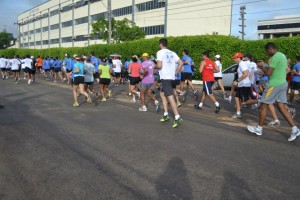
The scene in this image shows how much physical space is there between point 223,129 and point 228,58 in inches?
665

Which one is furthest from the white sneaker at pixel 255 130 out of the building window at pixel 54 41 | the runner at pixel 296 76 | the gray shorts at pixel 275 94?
the building window at pixel 54 41

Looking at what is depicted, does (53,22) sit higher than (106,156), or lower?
higher

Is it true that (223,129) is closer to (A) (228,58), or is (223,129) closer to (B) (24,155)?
(B) (24,155)

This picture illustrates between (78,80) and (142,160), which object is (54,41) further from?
(142,160)

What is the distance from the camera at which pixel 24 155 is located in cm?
550

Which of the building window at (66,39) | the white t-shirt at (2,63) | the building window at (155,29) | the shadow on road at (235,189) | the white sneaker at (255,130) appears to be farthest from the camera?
the building window at (66,39)

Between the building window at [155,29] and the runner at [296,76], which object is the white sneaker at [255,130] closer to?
the runner at [296,76]

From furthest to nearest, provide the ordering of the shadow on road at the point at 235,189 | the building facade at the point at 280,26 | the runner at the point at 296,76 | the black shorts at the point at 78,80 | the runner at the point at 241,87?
the building facade at the point at 280,26
the runner at the point at 296,76
the black shorts at the point at 78,80
the runner at the point at 241,87
the shadow on road at the point at 235,189

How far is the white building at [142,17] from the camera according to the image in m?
48.6

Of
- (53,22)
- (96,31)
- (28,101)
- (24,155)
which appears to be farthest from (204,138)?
(53,22)

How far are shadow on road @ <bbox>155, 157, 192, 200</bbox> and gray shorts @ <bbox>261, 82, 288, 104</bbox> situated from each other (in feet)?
9.37

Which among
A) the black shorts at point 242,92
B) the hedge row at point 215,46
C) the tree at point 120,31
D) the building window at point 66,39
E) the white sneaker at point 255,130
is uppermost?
the building window at point 66,39

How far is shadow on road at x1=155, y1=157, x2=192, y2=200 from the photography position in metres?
3.90

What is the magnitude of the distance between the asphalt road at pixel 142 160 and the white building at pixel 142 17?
41.9 meters
